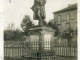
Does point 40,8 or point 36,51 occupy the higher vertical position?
point 40,8

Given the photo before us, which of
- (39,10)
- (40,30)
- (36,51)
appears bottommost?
(36,51)

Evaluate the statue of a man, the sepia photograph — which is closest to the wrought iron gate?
the sepia photograph

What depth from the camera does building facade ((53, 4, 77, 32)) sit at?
0.82m

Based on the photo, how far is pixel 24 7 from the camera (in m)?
0.85

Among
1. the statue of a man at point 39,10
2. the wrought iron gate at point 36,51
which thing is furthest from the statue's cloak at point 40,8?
the wrought iron gate at point 36,51

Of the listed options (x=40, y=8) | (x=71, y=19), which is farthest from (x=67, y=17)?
(x=40, y=8)

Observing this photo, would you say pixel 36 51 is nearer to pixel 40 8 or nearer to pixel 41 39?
pixel 41 39

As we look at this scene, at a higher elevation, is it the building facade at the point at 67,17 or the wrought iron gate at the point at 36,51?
the building facade at the point at 67,17

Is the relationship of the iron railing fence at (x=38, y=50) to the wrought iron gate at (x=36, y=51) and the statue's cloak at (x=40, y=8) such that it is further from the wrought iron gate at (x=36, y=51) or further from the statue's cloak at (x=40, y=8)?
the statue's cloak at (x=40, y=8)

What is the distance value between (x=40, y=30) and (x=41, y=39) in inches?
1.9

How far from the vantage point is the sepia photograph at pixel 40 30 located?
0.82m

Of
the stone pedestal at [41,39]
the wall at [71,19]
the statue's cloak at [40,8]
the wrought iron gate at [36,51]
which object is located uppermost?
the statue's cloak at [40,8]

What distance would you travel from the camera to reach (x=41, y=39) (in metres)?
0.84

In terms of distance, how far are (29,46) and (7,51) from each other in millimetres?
128
